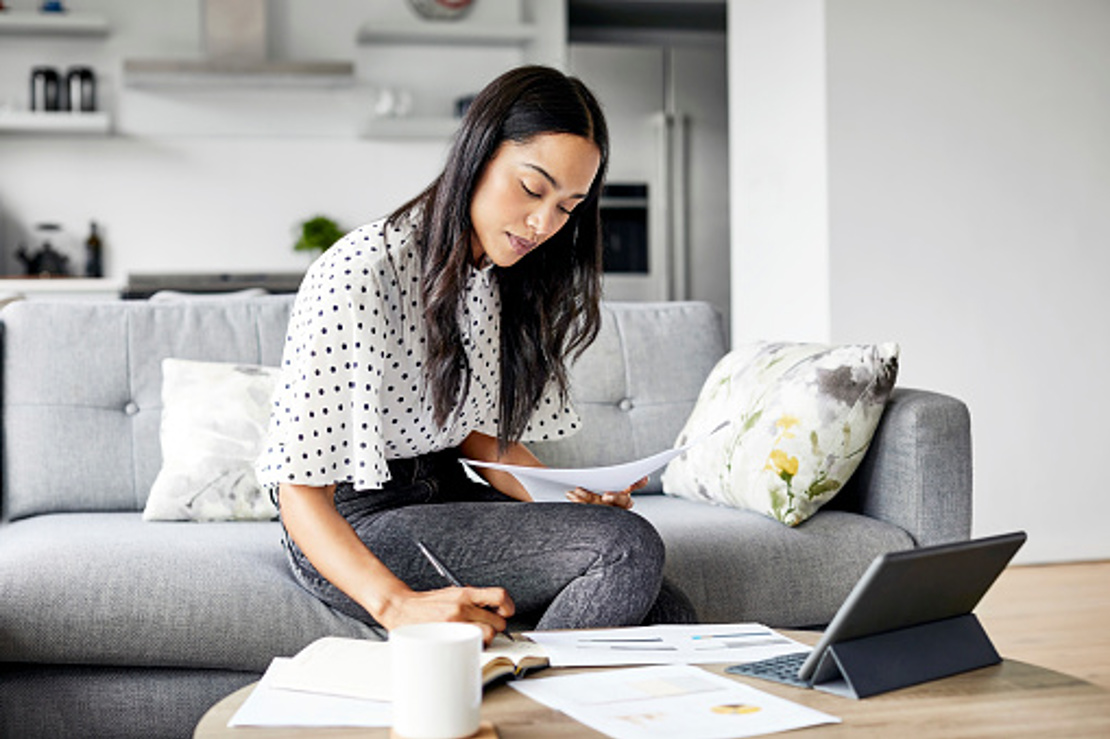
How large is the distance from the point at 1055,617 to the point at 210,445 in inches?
92.6

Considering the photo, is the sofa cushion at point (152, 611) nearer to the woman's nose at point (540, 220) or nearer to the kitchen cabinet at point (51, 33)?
the woman's nose at point (540, 220)

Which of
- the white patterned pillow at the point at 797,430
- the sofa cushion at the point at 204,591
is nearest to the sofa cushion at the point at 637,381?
the white patterned pillow at the point at 797,430

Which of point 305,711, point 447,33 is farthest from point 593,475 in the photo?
point 447,33

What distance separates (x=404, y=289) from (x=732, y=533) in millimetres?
851

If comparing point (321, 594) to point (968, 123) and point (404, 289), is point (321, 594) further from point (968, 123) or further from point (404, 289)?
point (968, 123)

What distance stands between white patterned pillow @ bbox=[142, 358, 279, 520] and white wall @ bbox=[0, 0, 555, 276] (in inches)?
149

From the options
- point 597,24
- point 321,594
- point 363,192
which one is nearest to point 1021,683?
point 321,594

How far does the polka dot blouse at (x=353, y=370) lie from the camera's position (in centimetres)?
150

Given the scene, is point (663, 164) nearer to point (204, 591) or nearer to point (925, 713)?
point (204, 591)

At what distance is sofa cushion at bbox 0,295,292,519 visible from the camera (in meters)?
2.44

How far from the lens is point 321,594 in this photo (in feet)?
6.06

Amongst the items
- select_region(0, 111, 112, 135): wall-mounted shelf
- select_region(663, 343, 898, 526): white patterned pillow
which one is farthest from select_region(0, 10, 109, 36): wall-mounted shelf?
select_region(663, 343, 898, 526): white patterned pillow

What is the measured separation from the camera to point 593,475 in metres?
1.66

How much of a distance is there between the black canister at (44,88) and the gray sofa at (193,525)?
359 cm
